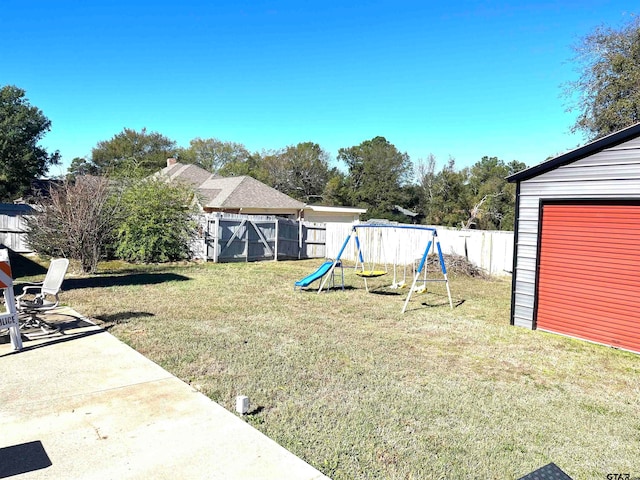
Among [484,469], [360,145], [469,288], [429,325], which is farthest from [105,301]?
[360,145]

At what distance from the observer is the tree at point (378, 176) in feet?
159

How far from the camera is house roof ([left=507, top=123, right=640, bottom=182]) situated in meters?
6.86

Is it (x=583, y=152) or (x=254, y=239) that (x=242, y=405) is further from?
(x=254, y=239)

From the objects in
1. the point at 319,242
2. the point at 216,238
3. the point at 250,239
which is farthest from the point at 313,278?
the point at 319,242

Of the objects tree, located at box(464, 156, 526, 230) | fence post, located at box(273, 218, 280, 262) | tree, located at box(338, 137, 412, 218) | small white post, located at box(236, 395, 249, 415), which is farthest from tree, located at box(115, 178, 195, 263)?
tree, located at box(338, 137, 412, 218)

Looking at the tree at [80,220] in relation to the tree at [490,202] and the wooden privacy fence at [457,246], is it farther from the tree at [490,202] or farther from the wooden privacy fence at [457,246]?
the tree at [490,202]

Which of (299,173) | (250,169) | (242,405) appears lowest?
(242,405)

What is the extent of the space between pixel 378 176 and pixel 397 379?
148 ft

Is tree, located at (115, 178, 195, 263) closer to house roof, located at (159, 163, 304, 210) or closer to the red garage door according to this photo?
house roof, located at (159, 163, 304, 210)

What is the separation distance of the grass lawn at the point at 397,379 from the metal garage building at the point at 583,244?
42 centimetres

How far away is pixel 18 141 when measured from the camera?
31.3 meters

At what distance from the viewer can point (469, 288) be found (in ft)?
42.8

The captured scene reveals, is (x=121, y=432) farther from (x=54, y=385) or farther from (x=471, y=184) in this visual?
(x=471, y=184)

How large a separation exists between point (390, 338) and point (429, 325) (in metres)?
1.33
